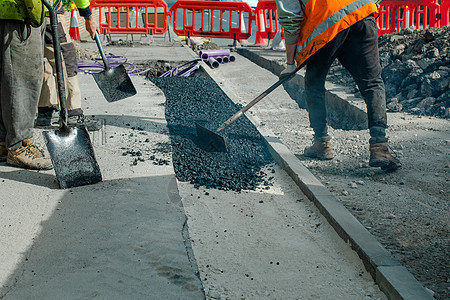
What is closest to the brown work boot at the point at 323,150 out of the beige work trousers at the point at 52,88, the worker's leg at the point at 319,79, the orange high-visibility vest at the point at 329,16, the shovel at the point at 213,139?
the worker's leg at the point at 319,79

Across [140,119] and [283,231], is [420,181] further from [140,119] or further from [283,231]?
[140,119]

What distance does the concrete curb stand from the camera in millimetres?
2705

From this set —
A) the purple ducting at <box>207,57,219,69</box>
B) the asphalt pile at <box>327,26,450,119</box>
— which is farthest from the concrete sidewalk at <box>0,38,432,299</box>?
the purple ducting at <box>207,57,219,69</box>

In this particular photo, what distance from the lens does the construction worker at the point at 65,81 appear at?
17.6ft

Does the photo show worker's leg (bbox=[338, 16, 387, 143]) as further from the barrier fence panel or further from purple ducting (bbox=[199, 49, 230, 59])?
the barrier fence panel

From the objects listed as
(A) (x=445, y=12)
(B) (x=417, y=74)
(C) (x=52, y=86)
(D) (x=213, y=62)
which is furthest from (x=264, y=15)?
(C) (x=52, y=86)

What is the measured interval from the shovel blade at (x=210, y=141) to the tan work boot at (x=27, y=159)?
1551 mm

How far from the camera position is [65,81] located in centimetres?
553

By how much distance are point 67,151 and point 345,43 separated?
255 cm

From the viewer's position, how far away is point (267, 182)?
4539 mm

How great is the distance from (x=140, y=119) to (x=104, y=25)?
36.2 feet

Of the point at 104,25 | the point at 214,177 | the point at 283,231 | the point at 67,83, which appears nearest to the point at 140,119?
the point at 67,83

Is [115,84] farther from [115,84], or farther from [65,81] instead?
[65,81]

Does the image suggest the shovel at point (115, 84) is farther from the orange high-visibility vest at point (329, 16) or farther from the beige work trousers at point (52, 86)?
the orange high-visibility vest at point (329, 16)
